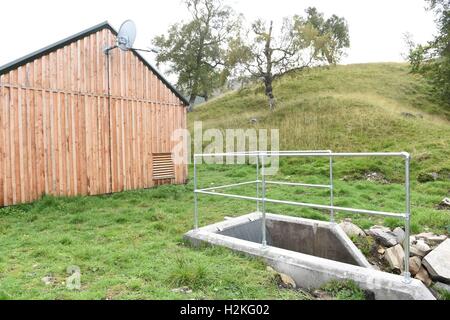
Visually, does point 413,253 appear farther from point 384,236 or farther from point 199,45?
point 199,45

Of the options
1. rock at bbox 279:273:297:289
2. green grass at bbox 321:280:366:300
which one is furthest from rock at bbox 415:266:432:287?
rock at bbox 279:273:297:289

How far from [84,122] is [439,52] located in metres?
15.2

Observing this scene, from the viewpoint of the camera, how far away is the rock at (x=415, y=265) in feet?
15.1

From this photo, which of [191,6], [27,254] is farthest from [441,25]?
[191,6]

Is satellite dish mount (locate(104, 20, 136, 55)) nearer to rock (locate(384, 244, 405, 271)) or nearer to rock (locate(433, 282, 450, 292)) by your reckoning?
rock (locate(384, 244, 405, 271))

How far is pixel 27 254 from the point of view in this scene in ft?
15.2

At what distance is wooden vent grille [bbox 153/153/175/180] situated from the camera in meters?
11.0

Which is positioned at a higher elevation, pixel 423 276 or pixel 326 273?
pixel 326 273

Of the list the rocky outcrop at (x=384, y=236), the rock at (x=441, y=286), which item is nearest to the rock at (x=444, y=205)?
the rocky outcrop at (x=384, y=236)

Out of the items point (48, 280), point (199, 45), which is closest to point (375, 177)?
point (48, 280)

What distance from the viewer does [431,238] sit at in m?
5.38

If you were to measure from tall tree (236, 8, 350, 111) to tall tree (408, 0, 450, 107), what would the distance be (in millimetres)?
5965
